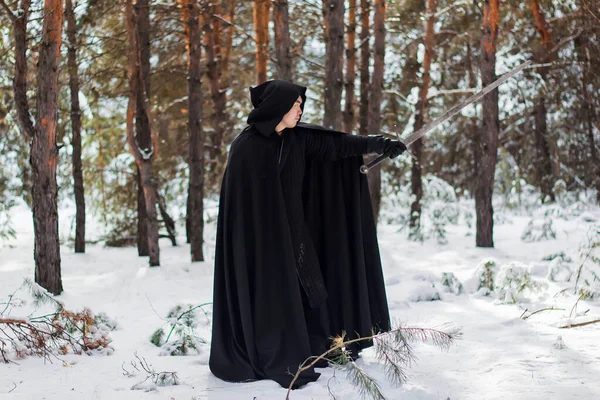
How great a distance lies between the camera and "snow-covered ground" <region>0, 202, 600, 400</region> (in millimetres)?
4137

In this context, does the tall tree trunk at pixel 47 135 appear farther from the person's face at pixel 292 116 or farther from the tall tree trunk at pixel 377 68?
the tall tree trunk at pixel 377 68

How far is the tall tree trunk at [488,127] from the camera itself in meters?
11.0

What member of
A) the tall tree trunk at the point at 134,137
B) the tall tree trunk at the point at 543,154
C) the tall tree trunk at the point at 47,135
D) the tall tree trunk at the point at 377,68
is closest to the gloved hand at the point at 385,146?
the tall tree trunk at the point at 47,135

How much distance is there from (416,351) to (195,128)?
6.83 meters

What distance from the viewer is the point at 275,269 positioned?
4586mm

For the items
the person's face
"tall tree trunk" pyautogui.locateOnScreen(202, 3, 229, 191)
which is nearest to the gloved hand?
the person's face

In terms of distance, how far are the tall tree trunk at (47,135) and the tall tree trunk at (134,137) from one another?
273 cm

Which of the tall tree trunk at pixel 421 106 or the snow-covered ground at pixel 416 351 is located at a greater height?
the tall tree trunk at pixel 421 106

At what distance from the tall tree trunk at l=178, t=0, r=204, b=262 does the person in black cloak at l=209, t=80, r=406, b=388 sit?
20.0 feet

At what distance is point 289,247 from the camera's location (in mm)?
4605

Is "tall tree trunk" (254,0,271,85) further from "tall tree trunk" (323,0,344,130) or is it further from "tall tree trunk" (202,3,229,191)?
"tall tree trunk" (323,0,344,130)

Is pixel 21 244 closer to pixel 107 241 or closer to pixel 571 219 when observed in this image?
pixel 107 241

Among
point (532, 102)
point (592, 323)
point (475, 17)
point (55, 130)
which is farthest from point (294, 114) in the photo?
point (532, 102)

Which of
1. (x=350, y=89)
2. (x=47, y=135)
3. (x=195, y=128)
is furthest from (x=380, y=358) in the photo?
(x=350, y=89)
